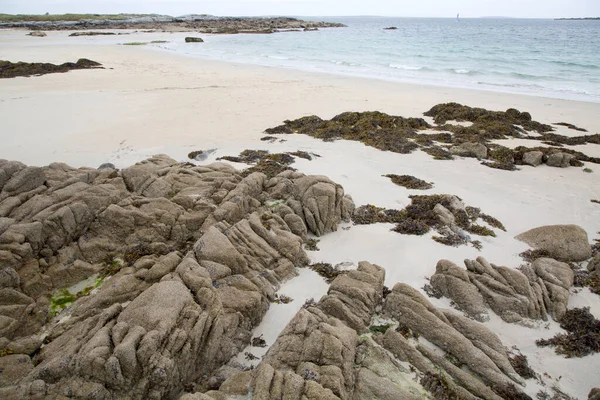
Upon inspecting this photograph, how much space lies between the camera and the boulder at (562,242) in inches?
361

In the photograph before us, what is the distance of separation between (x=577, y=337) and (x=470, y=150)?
411 inches

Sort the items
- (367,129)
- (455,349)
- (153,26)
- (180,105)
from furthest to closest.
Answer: (153,26), (180,105), (367,129), (455,349)

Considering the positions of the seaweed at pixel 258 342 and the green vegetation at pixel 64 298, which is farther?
the green vegetation at pixel 64 298

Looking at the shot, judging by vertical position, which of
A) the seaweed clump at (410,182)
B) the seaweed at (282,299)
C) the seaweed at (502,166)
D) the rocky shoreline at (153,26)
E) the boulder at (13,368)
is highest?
the rocky shoreline at (153,26)

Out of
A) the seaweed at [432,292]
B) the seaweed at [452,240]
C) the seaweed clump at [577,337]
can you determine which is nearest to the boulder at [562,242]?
the seaweed at [452,240]

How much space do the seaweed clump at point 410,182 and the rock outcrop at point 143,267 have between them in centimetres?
290

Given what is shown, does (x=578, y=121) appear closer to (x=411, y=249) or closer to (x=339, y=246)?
(x=411, y=249)

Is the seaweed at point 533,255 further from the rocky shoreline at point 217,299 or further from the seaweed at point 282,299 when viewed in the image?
the seaweed at point 282,299

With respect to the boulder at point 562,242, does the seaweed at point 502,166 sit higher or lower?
higher

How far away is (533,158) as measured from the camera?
14.9 m

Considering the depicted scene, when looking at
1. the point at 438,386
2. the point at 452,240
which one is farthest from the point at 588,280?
the point at 438,386

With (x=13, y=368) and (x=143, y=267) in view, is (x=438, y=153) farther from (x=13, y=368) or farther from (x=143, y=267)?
(x=13, y=368)

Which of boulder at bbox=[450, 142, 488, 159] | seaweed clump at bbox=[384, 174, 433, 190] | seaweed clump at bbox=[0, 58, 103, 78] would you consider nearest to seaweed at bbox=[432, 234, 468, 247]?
seaweed clump at bbox=[384, 174, 433, 190]

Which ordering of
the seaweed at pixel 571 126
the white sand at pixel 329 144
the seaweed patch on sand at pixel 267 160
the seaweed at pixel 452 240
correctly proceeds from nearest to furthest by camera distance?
the white sand at pixel 329 144
the seaweed at pixel 452 240
the seaweed patch on sand at pixel 267 160
the seaweed at pixel 571 126
